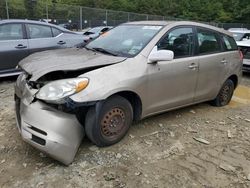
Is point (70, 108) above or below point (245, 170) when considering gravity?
above

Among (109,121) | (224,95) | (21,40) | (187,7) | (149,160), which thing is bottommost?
(187,7)

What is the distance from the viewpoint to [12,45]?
22.7 ft

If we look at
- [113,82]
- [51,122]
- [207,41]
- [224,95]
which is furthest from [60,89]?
[224,95]

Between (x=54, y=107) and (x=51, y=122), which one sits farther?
(x=54, y=107)

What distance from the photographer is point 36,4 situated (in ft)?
65.5

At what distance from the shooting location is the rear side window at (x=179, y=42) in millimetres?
4579

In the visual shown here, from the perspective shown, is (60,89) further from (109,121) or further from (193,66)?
(193,66)

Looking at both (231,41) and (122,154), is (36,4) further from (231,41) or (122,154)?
(122,154)

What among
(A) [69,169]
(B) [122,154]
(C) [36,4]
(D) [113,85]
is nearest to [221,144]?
(B) [122,154]

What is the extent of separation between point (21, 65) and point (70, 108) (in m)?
1.12

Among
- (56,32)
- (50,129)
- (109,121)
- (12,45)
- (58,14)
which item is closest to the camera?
(50,129)

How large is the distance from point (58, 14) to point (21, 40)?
1572 cm

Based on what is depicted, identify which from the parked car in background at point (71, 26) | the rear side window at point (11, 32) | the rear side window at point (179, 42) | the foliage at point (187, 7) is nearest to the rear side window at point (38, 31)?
the rear side window at point (11, 32)

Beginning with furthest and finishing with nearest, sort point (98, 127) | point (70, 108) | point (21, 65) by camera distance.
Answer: point (21, 65), point (98, 127), point (70, 108)
